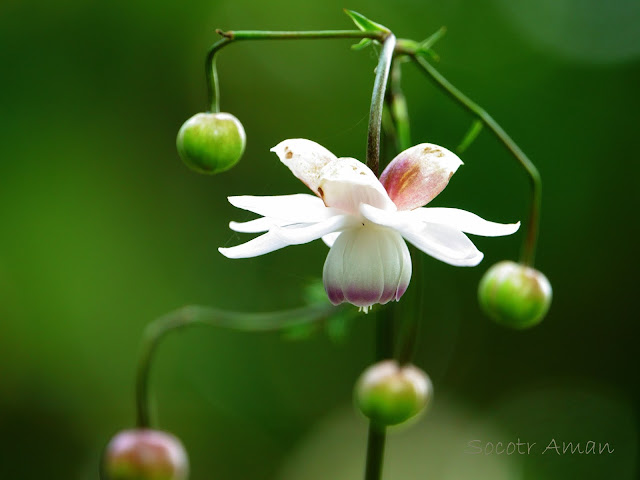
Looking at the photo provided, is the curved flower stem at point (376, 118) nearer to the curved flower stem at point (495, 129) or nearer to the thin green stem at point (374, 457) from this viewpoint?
the curved flower stem at point (495, 129)

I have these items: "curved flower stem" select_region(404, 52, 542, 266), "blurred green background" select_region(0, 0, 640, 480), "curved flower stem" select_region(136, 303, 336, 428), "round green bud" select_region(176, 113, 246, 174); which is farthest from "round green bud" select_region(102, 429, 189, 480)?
"blurred green background" select_region(0, 0, 640, 480)

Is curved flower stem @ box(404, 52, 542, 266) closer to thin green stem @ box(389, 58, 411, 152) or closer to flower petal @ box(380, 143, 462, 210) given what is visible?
thin green stem @ box(389, 58, 411, 152)

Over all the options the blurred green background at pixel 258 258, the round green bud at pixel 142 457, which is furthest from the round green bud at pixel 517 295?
the blurred green background at pixel 258 258

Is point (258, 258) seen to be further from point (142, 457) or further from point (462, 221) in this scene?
point (462, 221)

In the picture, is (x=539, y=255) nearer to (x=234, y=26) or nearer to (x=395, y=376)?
(x=234, y=26)

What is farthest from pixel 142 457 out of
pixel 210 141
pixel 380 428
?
pixel 210 141

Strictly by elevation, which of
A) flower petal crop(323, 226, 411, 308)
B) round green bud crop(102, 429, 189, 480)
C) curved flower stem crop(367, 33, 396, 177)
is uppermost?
curved flower stem crop(367, 33, 396, 177)

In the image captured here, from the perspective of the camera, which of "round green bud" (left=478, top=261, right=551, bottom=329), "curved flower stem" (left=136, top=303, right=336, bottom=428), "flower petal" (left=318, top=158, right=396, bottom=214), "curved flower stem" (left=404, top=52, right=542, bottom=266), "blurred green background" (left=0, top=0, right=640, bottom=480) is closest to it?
"flower petal" (left=318, top=158, right=396, bottom=214)

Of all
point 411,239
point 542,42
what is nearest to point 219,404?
point 542,42
